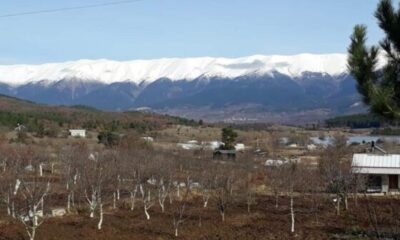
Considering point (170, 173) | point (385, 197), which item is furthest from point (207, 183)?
point (385, 197)

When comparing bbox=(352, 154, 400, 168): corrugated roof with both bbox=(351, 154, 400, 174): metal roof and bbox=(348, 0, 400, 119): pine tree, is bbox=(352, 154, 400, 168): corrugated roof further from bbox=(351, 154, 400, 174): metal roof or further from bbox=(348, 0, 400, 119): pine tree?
bbox=(348, 0, 400, 119): pine tree

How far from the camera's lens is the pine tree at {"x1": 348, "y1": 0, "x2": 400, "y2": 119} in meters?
12.8

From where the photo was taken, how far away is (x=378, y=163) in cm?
5194

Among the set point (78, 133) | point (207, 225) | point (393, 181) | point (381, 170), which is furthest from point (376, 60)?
point (78, 133)

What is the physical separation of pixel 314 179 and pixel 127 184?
1428 centimetres

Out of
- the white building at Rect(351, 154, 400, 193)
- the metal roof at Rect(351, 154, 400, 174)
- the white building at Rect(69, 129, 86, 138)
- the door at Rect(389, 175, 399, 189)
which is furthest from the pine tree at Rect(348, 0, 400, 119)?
the white building at Rect(69, 129, 86, 138)

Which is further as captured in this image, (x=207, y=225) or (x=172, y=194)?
(x=172, y=194)

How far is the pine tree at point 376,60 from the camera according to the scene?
12.8 metres

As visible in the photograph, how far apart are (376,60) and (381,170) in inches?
1566

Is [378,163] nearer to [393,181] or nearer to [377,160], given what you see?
[377,160]

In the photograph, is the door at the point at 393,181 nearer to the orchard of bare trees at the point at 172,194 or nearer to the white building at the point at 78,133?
the orchard of bare trees at the point at 172,194

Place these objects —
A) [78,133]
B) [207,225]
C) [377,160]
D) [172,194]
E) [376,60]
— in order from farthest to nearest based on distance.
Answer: [78,133] < [377,160] < [172,194] < [207,225] < [376,60]

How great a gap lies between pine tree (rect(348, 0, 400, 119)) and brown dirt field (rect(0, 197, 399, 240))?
1534 cm

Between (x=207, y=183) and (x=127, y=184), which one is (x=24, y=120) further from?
(x=207, y=183)
